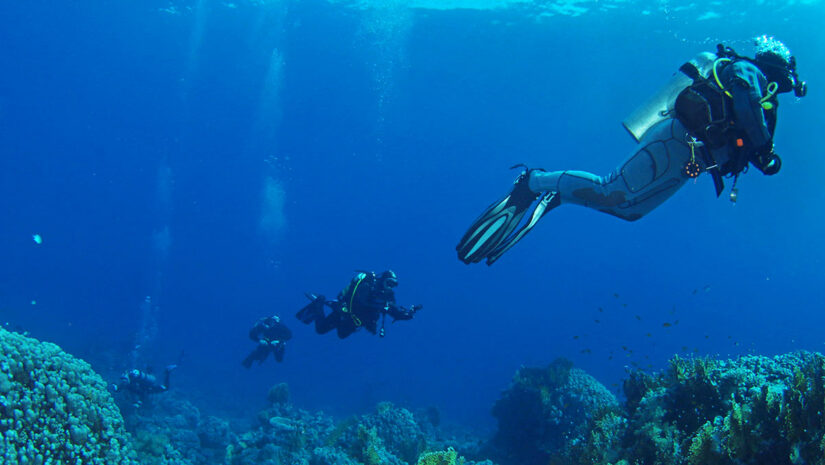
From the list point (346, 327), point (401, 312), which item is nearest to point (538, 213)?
point (401, 312)

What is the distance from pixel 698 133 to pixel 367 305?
20.9ft

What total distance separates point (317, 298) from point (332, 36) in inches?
1567

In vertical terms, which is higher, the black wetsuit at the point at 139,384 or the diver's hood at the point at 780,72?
the black wetsuit at the point at 139,384

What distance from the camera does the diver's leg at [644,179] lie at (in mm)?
3887

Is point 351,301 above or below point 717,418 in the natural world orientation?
above

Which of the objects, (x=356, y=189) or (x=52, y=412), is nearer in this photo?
(x=52, y=412)

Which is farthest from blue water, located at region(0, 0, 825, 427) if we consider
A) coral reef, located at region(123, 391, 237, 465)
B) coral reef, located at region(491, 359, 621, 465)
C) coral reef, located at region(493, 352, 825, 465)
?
coral reef, located at region(493, 352, 825, 465)

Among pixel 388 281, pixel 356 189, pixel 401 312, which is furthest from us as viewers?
pixel 356 189

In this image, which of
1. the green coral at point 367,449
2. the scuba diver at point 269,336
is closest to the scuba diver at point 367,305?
the green coral at point 367,449

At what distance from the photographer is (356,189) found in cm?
7800

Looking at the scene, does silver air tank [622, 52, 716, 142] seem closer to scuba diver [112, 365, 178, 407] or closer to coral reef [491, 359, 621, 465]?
coral reef [491, 359, 621, 465]

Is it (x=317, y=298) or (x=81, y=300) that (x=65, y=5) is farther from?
(x=317, y=298)

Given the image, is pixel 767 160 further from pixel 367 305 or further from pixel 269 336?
pixel 269 336

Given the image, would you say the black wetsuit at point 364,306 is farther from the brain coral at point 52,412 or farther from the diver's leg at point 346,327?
the brain coral at point 52,412
